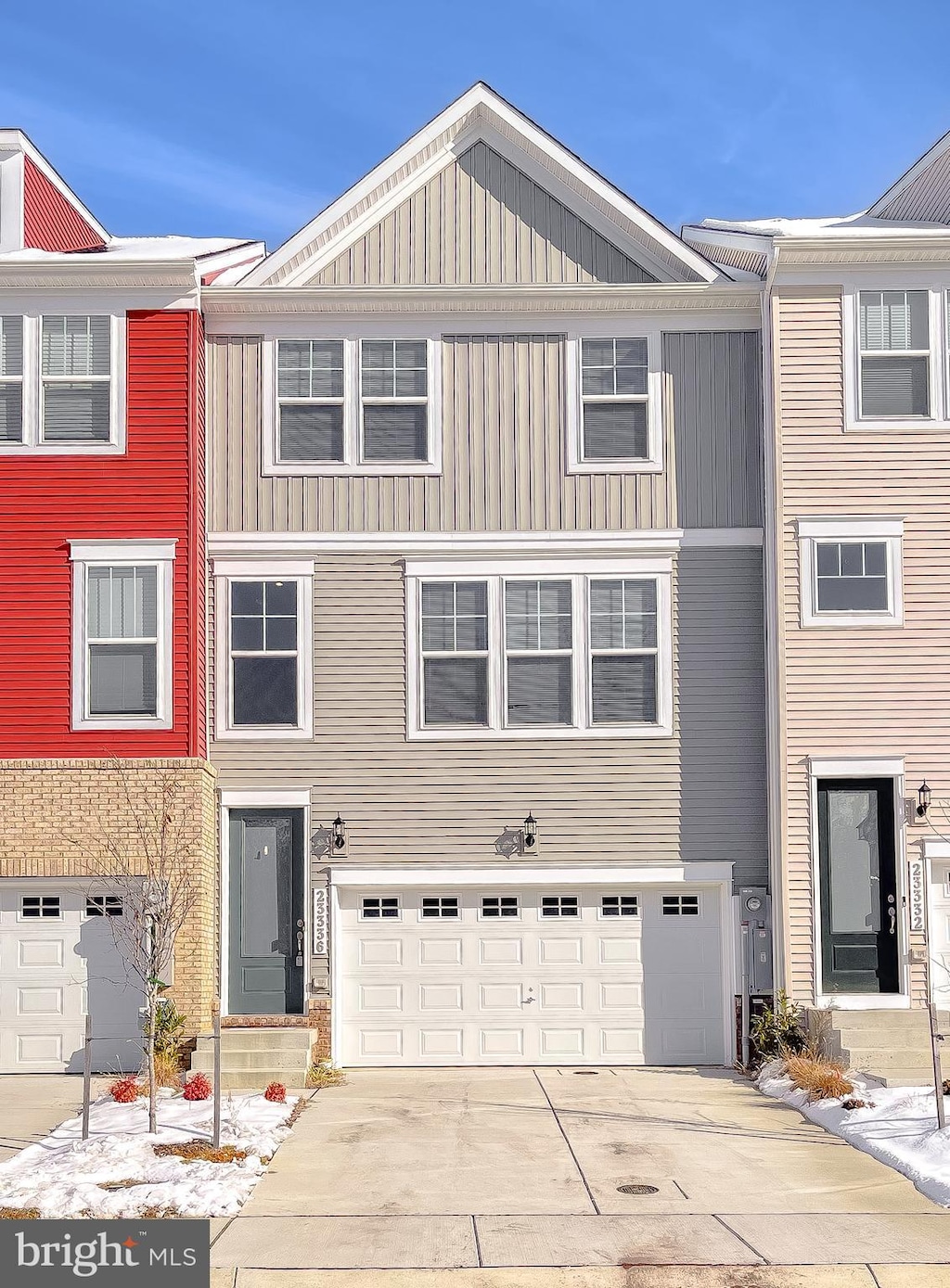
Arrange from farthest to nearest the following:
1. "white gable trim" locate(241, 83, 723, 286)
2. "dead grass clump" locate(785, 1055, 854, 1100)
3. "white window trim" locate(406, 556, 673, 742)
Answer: "white gable trim" locate(241, 83, 723, 286) → "white window trim" locate(406, 556, 673, 742) → "dead grass clump" locate(785, 1055, 854, 1100)

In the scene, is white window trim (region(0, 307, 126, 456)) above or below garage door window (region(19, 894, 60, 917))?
above

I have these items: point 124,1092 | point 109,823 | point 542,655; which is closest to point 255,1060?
point 124,1092

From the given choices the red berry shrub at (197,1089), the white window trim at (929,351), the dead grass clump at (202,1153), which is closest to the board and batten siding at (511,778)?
the white window trim at (929,351)

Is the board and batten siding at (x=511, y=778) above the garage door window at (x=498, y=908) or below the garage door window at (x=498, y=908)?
above

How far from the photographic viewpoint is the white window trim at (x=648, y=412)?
17.7 meters

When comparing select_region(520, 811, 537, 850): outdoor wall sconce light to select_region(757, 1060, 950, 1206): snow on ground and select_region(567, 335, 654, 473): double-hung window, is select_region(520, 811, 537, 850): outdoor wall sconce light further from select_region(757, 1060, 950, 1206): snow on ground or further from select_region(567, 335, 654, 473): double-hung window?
select_region(567, 335, 654, 473): double-hung window

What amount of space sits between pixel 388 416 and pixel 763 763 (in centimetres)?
589

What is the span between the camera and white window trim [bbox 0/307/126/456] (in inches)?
671

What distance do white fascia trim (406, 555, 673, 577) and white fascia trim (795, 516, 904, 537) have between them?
5.25ft

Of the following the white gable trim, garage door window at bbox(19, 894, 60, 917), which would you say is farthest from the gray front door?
the white gable trim

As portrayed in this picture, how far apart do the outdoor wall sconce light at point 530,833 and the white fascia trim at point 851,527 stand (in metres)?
4.41

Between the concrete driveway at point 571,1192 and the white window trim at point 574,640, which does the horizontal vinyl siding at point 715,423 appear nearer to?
the white window trim at point 574,640

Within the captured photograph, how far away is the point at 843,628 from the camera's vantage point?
56.0 ft

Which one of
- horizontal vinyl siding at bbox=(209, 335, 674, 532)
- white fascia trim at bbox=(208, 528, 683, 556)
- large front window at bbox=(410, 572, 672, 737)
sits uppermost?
horizontal vinyl siding at bbox=(209, 335, 674, 532)
